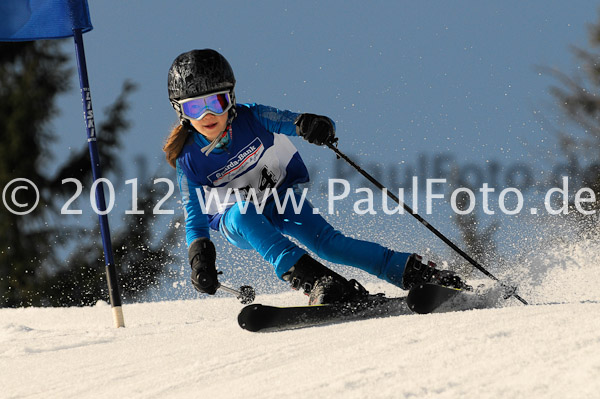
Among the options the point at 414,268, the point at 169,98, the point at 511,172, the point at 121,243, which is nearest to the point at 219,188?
the point at 169,98

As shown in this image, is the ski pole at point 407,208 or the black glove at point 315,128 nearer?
the black glove at point 315,128

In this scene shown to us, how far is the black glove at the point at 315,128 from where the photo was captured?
3.68 meters

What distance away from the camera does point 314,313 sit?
3.23 m

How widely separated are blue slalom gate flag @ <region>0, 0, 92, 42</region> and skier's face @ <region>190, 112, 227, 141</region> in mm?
2299

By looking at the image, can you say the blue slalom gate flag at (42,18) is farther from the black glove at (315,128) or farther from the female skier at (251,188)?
the black glove at (315,128)

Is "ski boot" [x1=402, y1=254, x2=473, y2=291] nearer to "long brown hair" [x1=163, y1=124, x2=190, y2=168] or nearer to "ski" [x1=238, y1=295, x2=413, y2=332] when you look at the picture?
"ski" [x1=238, y1=295, x2=413, y2=332]

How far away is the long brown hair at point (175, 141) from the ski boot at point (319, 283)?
99 centimetres

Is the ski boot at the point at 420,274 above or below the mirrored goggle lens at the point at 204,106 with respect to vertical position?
below

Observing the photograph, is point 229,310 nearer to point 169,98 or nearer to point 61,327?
point 61,327

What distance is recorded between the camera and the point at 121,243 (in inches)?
528

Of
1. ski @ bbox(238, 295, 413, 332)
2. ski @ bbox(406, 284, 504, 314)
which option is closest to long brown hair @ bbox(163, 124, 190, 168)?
ski @ bbox(238, 295, 413, 332)

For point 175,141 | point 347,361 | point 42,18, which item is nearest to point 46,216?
point 42,18

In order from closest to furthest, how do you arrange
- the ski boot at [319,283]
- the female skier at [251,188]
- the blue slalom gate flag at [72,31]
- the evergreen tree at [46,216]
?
the ski boot at [319,283], the female skier at [251,188], the blue slalom gate flag at [72,31], the evergreen tree at [46,216]

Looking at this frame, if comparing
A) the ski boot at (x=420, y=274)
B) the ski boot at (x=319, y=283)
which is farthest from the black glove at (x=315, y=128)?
the ski boot at (x=420, y=274)
